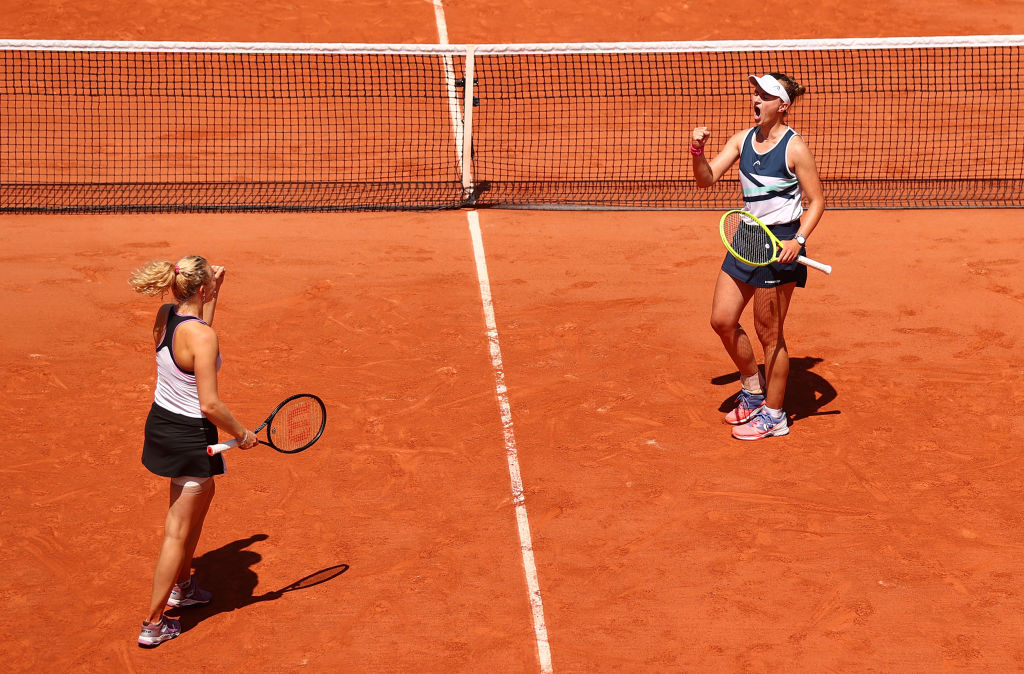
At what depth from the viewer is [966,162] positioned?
13945 millimetres

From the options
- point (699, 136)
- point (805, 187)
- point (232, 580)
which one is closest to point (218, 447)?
point (232, 580)

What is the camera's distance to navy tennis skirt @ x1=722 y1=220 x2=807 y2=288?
6984 mm

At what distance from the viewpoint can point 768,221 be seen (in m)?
6.99

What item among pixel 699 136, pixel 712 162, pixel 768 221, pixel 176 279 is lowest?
pixel 768 221

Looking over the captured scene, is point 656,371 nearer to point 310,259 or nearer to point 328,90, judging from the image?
point 310,259

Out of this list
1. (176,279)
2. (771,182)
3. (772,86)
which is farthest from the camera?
(771,182)

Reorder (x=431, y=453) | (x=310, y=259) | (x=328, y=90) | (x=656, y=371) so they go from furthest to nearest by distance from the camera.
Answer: (x=328, y=90) → (x=310, y=259) → (x=656, y=371) → (x=431, y=453)

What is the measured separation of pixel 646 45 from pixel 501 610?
25.3 feet

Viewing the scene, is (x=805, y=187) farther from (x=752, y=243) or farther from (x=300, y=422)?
(x=300, y=422)

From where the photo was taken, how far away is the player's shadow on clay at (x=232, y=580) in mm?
5844

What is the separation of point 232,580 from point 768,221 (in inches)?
151

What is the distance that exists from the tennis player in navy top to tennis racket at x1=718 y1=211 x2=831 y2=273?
85 millimetres

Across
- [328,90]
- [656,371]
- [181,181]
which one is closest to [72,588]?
[656,371]

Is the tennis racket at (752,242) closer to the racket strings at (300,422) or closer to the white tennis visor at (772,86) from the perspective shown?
the white tennis visor at (772,86)
